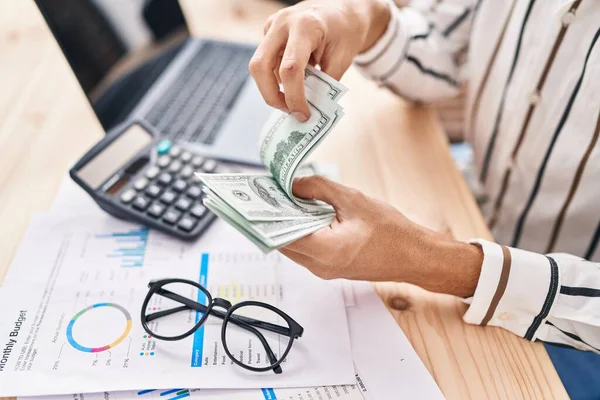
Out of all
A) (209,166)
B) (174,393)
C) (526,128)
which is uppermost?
(526,128)

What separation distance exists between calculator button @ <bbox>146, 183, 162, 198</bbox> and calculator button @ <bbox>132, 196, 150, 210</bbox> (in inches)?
0.4

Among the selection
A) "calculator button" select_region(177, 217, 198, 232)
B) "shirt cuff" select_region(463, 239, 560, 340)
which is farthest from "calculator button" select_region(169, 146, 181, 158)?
"shirt cuff" select_region(463, 239, 560, 340)

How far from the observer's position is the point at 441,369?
0.54 meters

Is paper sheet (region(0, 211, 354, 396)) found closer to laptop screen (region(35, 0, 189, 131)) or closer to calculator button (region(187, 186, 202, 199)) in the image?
calculator button (region(187, 186, 202, 199))

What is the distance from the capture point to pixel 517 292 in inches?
22.5

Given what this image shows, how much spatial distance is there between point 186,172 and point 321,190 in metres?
0.22

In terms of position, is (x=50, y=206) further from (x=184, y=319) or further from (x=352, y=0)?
(x=352, y=0)

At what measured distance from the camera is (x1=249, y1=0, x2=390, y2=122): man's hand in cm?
58

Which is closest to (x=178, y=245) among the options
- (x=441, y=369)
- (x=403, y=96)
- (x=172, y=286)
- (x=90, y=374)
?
(x=172, y=286)

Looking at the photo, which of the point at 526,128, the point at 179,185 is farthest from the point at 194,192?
the point at 526,128

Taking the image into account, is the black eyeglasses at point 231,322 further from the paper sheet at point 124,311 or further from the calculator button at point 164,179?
the calculator button at point 164,179

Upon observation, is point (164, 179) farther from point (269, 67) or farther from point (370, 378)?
point (370, 378)

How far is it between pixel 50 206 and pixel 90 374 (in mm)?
306

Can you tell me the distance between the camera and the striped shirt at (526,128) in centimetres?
57
